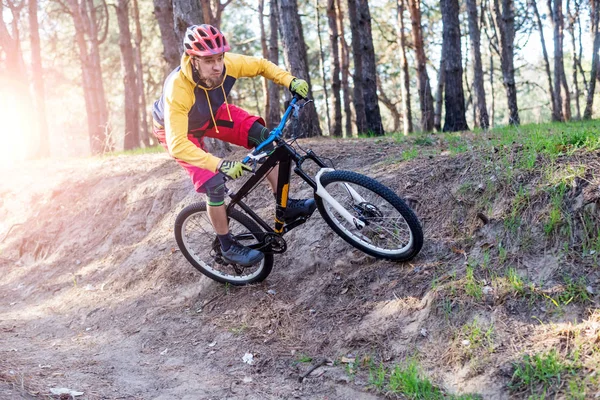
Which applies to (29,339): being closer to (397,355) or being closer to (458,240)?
(397,355)

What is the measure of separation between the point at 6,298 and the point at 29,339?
259 cm

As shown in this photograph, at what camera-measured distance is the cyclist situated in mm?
4777

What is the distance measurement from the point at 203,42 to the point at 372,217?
7.25 feet

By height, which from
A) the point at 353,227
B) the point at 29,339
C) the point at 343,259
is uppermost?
the point at 353,227

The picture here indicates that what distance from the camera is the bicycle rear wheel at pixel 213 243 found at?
5.71 meters

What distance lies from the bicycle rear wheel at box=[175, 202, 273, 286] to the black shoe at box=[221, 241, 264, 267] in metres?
0.10

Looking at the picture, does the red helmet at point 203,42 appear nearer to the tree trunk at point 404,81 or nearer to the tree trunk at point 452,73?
the tree trunk at point 452,73

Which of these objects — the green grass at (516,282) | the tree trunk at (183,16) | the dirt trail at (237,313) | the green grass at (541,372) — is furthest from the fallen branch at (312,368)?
the tree trunk at (183,16)

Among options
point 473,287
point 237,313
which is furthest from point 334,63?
point 473,287

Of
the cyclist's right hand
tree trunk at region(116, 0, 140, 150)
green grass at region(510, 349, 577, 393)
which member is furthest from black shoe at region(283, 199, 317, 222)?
tree trunk at region(116, 0, 140, 150)

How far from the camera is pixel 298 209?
5195mm

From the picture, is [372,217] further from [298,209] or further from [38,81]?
[38,81]

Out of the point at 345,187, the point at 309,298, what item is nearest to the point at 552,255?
the point at 345,187

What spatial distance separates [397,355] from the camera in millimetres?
4242
